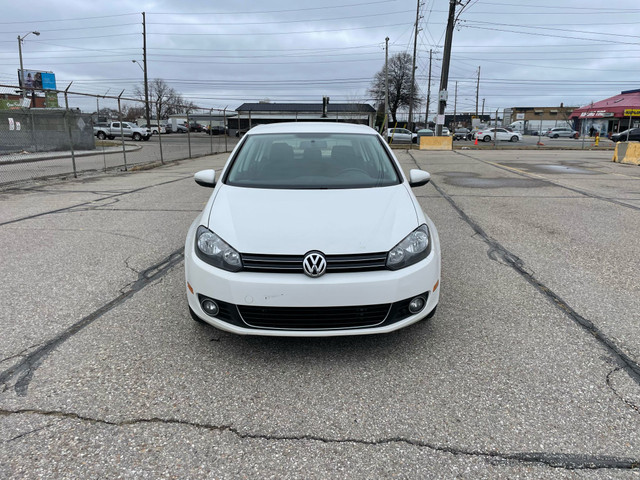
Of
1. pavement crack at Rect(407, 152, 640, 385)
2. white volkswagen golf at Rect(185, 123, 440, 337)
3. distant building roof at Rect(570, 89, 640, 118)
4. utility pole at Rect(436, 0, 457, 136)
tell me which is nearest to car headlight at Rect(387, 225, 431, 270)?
white volkswagen golf at Rect(185, 123, 440, 337)

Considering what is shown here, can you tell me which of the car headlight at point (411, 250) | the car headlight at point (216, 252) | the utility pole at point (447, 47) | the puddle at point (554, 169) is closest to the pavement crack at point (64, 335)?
the car headlight at point (216, 252)

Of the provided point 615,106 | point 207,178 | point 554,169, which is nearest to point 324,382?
point 207,178

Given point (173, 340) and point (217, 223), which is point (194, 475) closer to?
→ point (173, 340)

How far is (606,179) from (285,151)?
39.6 feet

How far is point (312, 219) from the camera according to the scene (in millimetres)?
3227

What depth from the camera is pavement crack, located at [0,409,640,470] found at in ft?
7.24

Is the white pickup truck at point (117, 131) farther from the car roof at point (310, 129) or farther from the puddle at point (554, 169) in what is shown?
the car roof at point (310, 129)

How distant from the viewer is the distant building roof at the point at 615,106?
54219 millimetres

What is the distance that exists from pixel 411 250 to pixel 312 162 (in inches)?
66.2

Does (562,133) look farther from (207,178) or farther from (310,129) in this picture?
(207,178)

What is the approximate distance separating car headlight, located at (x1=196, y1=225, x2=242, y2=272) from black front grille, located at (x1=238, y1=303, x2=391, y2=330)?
284 millimetres

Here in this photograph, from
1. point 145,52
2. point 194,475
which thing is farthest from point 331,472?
point 145,52

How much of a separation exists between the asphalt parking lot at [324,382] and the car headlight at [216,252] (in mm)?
682

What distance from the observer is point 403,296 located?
2.96 m
